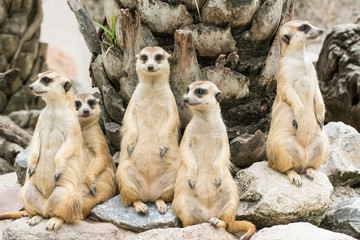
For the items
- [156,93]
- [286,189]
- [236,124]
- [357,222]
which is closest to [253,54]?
[236,124]

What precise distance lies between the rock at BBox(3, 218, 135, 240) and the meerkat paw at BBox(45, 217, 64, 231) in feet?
0.08

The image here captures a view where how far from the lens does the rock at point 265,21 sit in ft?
14.5

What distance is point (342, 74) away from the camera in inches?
264

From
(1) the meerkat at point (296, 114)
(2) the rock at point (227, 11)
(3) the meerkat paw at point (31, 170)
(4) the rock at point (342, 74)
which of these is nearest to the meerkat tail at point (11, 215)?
(3) the meerkat paw at point (31, 170)

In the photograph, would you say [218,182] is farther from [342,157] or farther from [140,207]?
[342,157]

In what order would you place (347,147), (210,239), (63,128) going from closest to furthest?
1. (210,239)
2. (63,128)
3. (347,147)

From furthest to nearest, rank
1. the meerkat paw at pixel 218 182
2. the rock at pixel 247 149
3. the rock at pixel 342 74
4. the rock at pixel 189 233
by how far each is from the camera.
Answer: the rock at pixel 342 74
the rock at pixel 247 149
the meerkat paw at pixel 218 182
the rock at pixel 189 233

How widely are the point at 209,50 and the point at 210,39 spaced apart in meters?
0.09

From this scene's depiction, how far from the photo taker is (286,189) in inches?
156

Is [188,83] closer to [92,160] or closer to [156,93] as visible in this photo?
[156,93]

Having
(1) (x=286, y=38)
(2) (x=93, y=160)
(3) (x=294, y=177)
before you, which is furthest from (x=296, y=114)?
(2) (x=93, y=160)

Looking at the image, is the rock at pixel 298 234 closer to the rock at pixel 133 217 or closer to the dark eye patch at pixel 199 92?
the rock at pixel 133 217

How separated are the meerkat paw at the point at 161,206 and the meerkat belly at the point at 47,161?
2.53 feet

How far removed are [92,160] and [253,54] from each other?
1.62m
